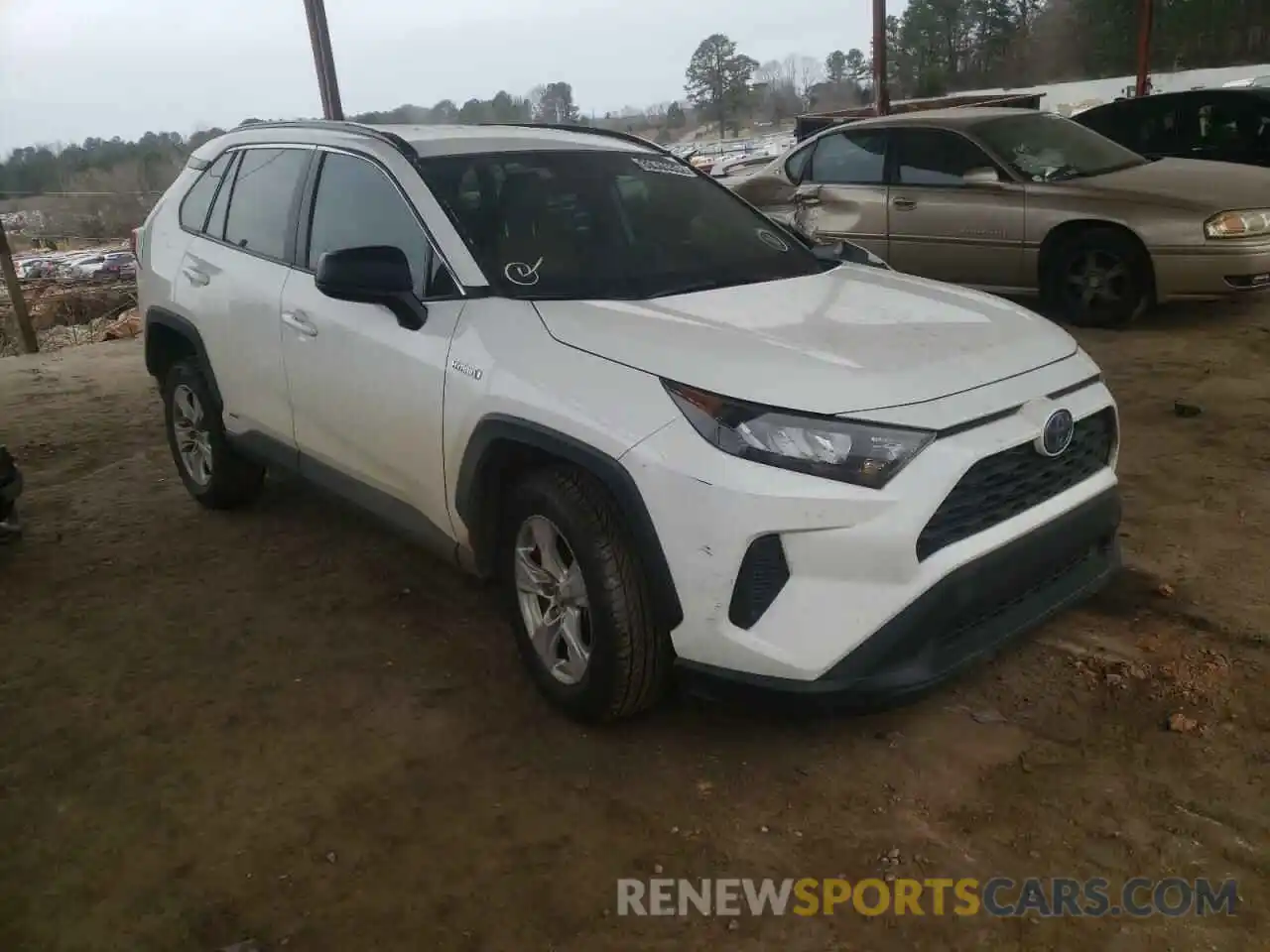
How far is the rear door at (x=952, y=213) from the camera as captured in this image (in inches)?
294

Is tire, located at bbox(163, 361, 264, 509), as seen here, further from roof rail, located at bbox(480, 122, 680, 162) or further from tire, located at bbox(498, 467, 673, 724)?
tire, located at bbox(498, 467, 673, 724)

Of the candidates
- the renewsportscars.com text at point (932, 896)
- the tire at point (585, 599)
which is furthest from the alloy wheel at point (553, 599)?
the renewsportscars.com text at point (932, 896)

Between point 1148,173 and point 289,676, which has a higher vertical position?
point 1148,173

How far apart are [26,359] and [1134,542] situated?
918cm

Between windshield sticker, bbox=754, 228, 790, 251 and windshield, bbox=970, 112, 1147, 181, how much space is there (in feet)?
14.0

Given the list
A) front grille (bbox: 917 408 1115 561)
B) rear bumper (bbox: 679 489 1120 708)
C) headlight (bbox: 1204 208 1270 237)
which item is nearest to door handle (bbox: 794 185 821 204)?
headlight (bbox: 1204 208 1270 237)

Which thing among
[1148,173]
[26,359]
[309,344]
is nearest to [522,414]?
[309,344]

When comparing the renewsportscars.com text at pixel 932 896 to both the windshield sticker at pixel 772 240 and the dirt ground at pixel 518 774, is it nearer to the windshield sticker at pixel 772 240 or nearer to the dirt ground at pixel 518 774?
the dirt ground at pixel 518 774

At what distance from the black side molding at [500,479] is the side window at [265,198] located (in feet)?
4.85

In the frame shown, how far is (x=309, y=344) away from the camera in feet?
12.1

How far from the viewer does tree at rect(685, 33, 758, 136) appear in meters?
19.0

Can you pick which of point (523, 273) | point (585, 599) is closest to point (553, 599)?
point (585, 599)

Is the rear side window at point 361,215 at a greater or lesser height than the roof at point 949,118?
lesser

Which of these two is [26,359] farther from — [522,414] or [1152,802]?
[1152,802]
